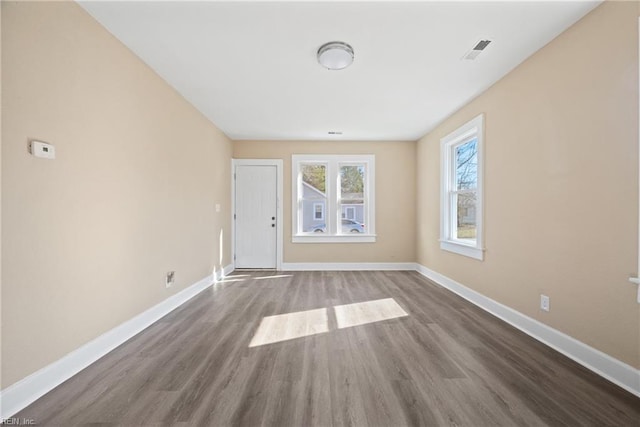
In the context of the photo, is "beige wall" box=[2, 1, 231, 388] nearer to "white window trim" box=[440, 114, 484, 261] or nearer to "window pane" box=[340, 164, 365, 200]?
"window pane" box=[340, 164, 365, 200]

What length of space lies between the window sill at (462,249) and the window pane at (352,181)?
187 cm

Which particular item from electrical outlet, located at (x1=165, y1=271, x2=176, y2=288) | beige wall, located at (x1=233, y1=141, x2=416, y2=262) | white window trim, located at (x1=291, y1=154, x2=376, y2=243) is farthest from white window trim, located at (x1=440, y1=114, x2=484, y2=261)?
electrical outlet, located at (x1=165, y1=271, x2=176, y2=288)

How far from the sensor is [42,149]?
1660 millimetres

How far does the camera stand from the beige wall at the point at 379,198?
17.9 ft

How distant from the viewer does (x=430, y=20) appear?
6.69 ft

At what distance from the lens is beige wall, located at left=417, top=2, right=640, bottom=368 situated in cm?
175

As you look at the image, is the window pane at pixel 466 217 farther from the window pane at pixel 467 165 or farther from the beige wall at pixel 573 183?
the beige wall at pixel 573 183

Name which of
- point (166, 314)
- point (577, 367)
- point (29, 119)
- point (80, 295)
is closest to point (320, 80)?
point (29, 119)

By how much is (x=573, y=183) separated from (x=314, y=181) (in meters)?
4.01

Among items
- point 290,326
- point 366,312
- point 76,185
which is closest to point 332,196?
point 366,312

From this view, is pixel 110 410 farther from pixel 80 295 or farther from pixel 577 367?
pixel 577 367

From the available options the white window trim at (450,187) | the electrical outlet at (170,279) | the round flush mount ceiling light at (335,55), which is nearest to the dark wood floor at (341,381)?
the electrical outlet at (170,279)

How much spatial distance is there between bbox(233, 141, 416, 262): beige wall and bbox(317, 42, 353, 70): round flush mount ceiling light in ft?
9.77

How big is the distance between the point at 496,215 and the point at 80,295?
147 inches
